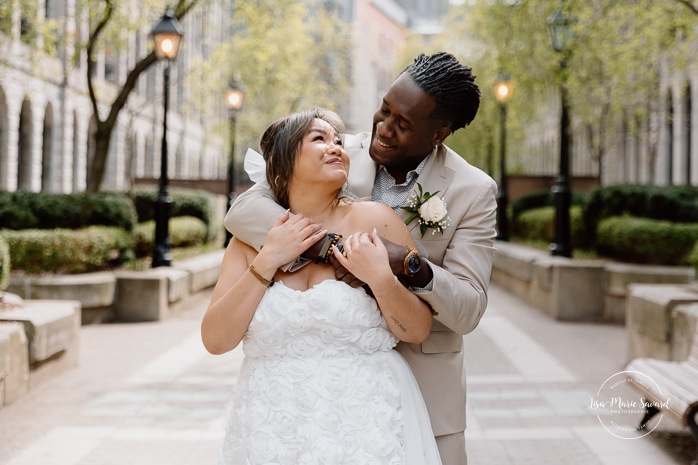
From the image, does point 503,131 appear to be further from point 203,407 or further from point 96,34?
point 203,407

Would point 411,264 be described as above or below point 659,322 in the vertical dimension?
above

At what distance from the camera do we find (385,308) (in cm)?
265

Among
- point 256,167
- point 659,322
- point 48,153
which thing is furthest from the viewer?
point 48,153

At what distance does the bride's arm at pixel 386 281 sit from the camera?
2.59 metres

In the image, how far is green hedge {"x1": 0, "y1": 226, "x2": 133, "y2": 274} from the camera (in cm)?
1123

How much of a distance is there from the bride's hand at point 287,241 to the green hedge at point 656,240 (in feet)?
35.6

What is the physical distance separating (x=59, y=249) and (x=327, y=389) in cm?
962

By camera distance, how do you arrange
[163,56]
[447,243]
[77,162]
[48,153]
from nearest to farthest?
[447,243] → [163,56] → [48,153] → [77,162]

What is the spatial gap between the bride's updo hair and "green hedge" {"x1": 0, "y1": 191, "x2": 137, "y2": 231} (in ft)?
34.0

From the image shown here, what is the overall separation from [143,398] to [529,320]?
7.51 metres

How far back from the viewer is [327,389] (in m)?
2.74

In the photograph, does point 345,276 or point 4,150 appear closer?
point 345,276

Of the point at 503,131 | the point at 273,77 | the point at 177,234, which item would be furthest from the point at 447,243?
the point at 273,77

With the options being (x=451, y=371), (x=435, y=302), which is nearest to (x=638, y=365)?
(x=451, y=371)
